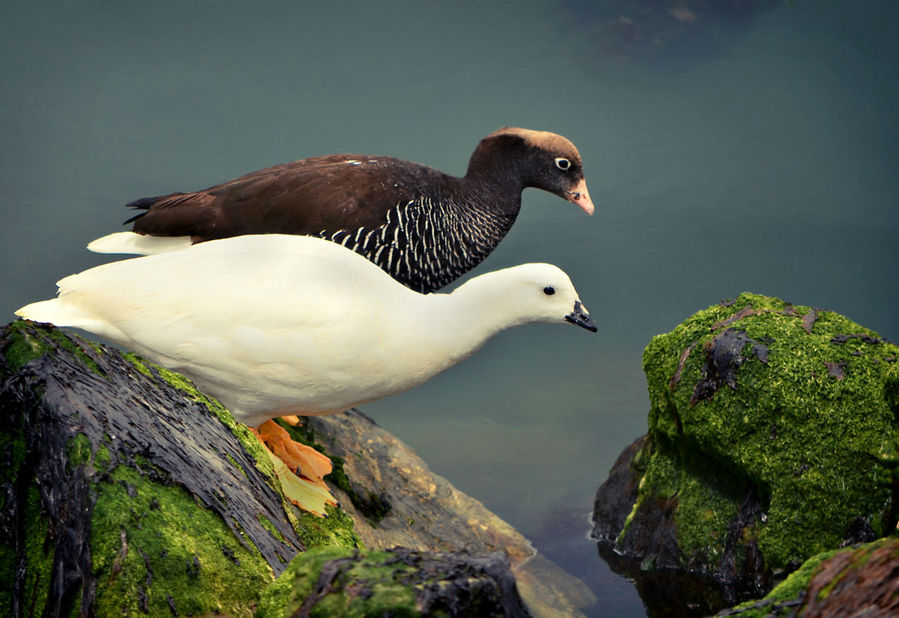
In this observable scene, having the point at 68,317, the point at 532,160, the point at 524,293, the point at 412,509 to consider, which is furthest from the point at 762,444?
the point at 68,317

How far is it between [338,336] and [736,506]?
1.70 meters

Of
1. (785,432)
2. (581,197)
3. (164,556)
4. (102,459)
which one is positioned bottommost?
(164,556)

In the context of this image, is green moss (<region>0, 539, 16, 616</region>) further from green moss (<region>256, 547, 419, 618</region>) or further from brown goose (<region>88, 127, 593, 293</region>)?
brown goose (<region>88, 127, 593, 293</region>)

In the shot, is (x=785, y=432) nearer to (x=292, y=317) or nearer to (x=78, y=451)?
(x=292, y=317)

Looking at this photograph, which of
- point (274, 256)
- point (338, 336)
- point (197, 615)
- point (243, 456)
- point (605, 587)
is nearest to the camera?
point (197, 615)

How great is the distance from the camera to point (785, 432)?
3303 millimetres

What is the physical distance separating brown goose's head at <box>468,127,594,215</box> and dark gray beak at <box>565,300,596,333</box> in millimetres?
1803

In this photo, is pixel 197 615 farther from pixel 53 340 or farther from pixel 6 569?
pixel 53 340

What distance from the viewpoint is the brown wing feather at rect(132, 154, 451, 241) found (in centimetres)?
400

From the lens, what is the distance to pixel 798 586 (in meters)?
1.38

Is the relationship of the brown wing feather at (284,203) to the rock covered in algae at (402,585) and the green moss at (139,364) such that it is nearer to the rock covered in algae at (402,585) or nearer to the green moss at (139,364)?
the green moss at (139,364)

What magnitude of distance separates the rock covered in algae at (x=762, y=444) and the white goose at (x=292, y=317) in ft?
2.40

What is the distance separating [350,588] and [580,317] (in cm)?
190

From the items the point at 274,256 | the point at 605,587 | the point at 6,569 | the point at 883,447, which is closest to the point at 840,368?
the point at 883,447
